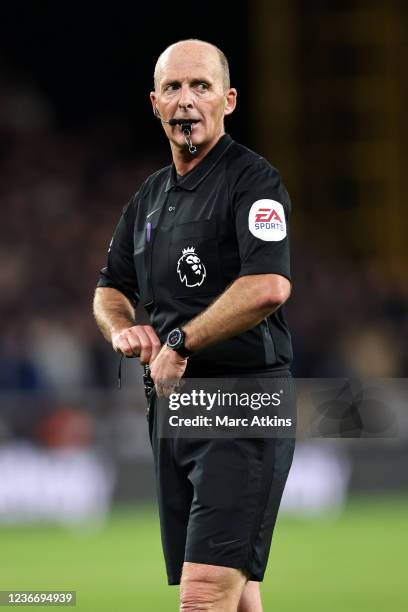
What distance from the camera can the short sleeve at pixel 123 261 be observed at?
4957mm

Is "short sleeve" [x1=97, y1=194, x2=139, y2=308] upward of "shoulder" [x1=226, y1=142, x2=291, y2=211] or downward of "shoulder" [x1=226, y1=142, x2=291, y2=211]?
downward

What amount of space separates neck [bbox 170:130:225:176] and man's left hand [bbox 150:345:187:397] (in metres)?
0.68

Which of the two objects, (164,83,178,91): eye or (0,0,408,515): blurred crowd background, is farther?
(0,0,408,515): blurred crowd background

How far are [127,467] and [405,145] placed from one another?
A: 281 inches

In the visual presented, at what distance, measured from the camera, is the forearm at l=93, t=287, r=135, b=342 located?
480cm

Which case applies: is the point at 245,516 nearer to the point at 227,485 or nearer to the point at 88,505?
the point at 227,485

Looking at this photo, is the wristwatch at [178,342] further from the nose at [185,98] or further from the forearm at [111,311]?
the nose at [185,98]

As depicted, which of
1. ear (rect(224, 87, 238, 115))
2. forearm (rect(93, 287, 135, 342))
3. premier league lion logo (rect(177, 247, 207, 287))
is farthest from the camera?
forearm (rect(93, 287, 135, 342))

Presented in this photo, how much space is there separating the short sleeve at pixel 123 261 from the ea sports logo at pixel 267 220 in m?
0.71

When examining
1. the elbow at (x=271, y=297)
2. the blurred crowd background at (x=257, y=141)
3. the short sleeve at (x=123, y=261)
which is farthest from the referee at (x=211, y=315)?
the blurred crowd background at (x=257, y=141)

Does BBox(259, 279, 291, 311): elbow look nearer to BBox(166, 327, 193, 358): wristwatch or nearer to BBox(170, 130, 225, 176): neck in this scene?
BBox(166, 327, 193, 358): wristwatch

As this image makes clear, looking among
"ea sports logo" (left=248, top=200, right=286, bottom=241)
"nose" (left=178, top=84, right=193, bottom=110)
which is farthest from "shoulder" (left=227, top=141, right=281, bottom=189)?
"nose" (left=178, top=84, right=193, bottom=110)

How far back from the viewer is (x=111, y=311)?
490cm

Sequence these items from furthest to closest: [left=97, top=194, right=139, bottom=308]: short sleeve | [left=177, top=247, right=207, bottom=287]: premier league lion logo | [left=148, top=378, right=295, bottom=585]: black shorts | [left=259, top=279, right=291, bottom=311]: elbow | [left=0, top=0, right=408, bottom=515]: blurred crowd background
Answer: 1. [left=0, top=0, right=408, bottom=515]: blurred crowd background
2. [left=97, top=194, right=139, bottom=308]: short sleeve
3. [left=177, top=247, right=207, bottom=287]: premier league lion logo
4. [left=148, top=378, right=295, bottom=585]: black shorts
5. [left=259, top=279, right=291, bottom=311]: elbow
